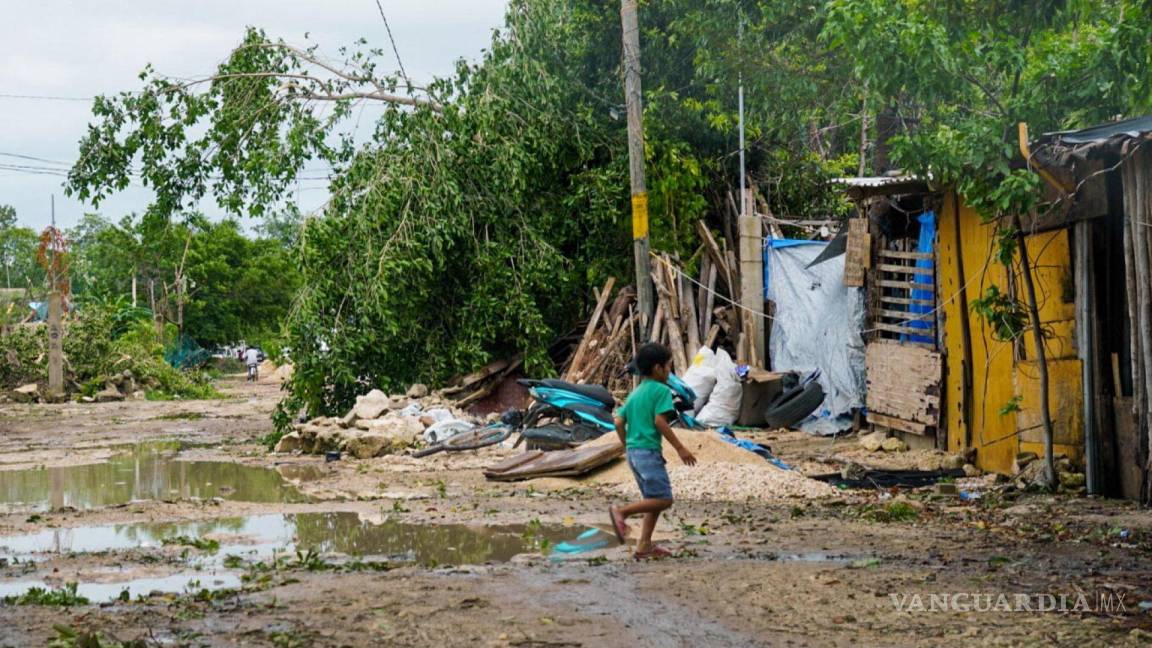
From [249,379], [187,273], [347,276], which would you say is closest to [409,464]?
[347,276]

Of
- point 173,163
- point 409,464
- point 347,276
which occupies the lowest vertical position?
point 409,464

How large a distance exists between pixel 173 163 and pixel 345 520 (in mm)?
11604

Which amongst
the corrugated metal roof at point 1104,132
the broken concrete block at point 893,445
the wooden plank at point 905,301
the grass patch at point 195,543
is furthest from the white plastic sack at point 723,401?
the grass patch at point 195,543

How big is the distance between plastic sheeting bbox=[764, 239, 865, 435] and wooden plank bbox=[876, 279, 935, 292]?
1.21 m

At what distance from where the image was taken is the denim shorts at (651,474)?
8289 mm

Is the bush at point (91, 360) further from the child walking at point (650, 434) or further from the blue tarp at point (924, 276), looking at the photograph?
the child walking at point (650, 434)

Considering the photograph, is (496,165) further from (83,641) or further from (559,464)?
(83,641)

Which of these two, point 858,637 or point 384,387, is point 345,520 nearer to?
point 858,637

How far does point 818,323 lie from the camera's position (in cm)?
1822

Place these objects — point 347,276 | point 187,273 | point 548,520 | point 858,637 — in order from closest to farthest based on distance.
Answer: point 858,637 → point 548,520 → point 347,276 → point 187,273

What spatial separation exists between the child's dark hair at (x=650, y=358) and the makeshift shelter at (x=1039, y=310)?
3404mm

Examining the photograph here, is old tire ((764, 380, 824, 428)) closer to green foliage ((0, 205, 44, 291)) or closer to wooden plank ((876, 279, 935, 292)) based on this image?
wooden plank ((876, 279, 935, 292))

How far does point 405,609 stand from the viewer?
6473 millimetres

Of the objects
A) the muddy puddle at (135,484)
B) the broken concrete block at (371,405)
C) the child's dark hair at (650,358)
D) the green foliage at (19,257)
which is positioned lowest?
the muddy puddle at (135,484)
